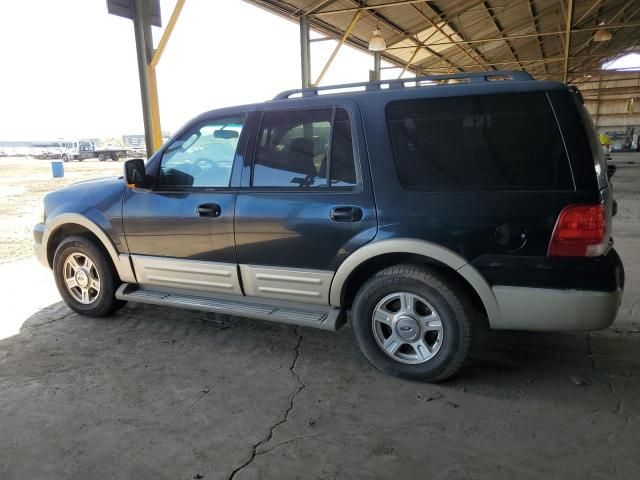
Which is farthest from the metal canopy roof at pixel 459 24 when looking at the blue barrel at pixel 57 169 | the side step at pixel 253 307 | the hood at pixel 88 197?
the blue barrel at pixel 57 169

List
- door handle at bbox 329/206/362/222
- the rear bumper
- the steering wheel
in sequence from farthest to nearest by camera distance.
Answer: the steering wheel < door handle at bbox 329/206/362/222 < the rear bumper

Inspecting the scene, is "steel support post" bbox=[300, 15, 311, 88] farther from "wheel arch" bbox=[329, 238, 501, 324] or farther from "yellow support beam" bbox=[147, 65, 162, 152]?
"wheel arch" bbox=[329, 238, 501, 324]

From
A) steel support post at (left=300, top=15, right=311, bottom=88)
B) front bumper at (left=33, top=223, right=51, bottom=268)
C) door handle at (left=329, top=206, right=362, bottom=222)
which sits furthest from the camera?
steel support post at (left=300, top=15, right=311, bottom=88)

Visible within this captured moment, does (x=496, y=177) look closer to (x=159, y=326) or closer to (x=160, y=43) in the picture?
(x=159, y=326)

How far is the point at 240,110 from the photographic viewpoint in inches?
137

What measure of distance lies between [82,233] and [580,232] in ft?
12.7

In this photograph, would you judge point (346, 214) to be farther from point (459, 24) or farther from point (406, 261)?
point (459, 24)

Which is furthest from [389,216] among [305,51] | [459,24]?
[459,24]

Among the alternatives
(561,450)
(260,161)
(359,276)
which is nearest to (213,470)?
(359,276)

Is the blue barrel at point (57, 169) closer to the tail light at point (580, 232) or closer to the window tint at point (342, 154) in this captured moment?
the window tint at point (342, 154)

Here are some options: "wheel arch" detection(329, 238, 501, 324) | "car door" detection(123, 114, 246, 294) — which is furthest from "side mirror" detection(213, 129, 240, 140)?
"wheel arch" detection(329, 238, 501, 324)

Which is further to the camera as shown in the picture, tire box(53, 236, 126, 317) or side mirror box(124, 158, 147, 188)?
tire box(53, 236, 126, 317)

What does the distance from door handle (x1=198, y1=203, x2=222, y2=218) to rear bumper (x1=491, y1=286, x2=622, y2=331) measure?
198cm

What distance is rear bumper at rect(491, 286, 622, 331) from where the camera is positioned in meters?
2.55
